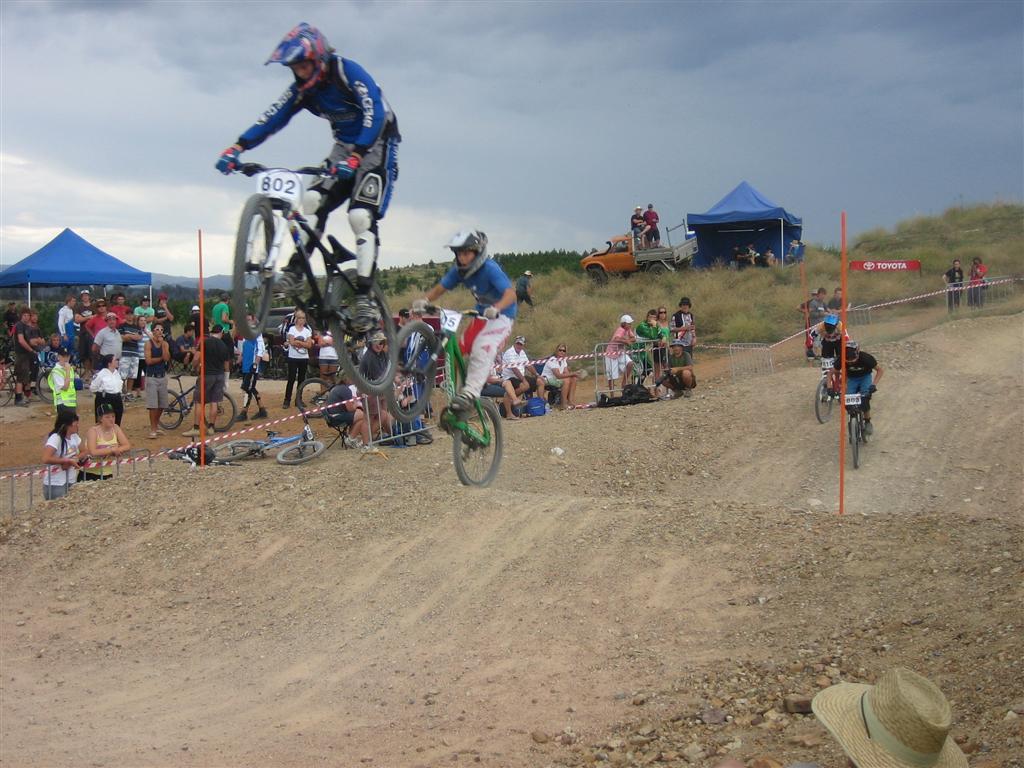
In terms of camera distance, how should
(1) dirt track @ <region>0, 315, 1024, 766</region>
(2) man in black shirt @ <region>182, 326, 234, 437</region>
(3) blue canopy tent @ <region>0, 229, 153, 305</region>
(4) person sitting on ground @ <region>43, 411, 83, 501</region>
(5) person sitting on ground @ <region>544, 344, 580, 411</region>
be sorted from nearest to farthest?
(1) dirt track @ <region>0, 315, 1024, 766</region> → (4) person sitting on ground @ <region>43, 411, 83, 501</region> → (2) man in black shirt @ <region>182, 326, 234, 437</region> → (5) person sitting on ground @ <region>544, 344, 580, 411</region> → (3) blue canopy tent @ <region>0, 229, 153, 305</region>

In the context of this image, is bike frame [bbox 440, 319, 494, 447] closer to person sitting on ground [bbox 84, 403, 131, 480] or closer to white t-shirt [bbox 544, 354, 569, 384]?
person sitting on ground [bbox 84, 403, 131, 480]

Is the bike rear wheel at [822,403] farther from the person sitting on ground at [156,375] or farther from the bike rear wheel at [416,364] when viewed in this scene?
the person sitting on ground at [156,375]

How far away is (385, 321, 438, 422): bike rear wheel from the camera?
8.41 m

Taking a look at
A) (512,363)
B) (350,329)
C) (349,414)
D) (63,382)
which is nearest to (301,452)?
(349,414)

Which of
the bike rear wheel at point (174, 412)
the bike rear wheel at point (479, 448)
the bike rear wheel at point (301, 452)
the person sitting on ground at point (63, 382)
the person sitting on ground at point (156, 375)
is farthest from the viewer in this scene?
the bike rear wheel at point (174, 412)

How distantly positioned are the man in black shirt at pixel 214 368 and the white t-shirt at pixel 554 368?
5821 mm

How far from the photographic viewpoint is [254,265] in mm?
6777

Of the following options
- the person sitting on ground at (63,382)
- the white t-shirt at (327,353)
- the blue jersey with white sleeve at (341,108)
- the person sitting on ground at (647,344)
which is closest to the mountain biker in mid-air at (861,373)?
the person sitting on ground at (647,344)

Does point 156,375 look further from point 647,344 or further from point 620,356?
point 647,344

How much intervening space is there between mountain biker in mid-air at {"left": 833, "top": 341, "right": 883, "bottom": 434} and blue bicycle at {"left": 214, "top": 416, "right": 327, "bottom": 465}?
7951mm

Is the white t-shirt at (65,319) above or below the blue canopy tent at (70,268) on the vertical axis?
below

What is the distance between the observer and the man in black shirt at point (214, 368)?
15.5 m

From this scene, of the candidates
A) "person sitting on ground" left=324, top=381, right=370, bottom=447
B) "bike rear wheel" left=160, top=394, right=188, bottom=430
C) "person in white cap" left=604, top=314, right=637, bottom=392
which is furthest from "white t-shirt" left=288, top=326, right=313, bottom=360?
"person in white cap" left=604, top=314, right=637, bottom=392

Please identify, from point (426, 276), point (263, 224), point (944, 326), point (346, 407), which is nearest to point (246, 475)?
point (346, 407)
